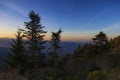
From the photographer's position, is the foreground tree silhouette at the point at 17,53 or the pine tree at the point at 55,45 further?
the pine tree at the point at 55,45

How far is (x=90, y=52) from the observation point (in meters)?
48.8

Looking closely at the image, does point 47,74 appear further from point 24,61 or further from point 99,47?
point 99,47

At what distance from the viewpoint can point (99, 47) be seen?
50.4 meters

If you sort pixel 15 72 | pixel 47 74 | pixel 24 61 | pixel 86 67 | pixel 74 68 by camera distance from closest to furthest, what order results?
pixel 15 72 < pixel 47 74 < pixel 86 67 < pixel 74 68 < pixel 24 61

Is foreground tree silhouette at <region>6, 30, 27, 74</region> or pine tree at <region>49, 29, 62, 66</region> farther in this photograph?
pine tree at <region>49, 29, 62, 66</region>

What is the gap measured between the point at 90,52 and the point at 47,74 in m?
30.2

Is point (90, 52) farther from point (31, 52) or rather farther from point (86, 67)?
point (86, 67)

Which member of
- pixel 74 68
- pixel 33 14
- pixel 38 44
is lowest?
pixel 74 68

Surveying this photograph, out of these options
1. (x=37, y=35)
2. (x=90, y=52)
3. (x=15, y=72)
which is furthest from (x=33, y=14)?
(x=15, y=72)

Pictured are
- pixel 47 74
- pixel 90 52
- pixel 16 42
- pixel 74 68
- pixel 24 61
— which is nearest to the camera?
pixel 47 74

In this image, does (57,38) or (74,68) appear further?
(57,38)

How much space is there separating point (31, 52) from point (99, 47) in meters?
14.6

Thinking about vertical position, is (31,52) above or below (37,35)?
below

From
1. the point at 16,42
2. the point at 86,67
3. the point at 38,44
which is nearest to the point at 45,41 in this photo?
the point at 38,44
